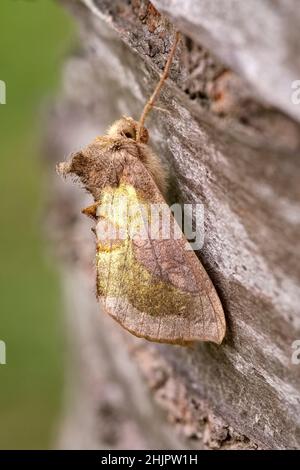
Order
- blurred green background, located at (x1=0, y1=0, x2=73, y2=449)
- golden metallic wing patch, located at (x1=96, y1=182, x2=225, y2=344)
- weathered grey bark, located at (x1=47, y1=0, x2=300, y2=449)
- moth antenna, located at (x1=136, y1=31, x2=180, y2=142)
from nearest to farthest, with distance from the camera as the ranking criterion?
1. weathered grey bark, located at (x1=47, y1=0, x2=300, y2=449)
2. moth antenna, located at (x1=136, y1=31, x2=180, y2=142)
3. golden metallic wing patch, located at (x1=96, y1=182, x2=225, y2=344)
4. blurred green background, located at (x1=0, y1=0, x2=73, y2=449)

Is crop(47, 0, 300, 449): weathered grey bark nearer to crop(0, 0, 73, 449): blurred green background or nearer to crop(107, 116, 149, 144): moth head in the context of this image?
crop(107, 116, 149, 144): moth head

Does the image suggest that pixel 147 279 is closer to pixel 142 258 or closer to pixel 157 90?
pixel 142 258

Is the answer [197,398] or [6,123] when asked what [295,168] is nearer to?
[197,398]

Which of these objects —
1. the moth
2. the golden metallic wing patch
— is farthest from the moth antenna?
the golden metallic wing patch

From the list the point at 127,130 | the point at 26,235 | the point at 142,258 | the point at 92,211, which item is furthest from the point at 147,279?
the point at 26,235

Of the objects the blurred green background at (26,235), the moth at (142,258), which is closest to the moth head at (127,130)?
the moth at (142,258)
